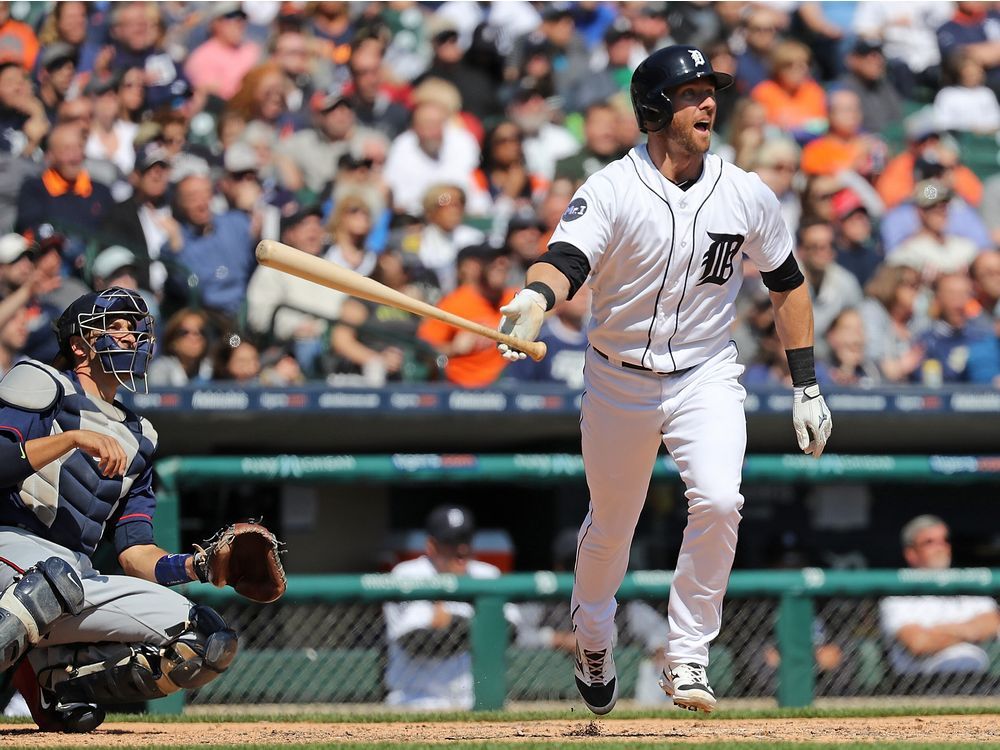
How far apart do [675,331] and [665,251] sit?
0.88 feet

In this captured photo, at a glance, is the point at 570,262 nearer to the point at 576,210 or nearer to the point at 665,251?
the point at 576,210

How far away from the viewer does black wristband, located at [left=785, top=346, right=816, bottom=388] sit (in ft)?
17.6

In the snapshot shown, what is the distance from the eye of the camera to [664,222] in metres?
4.98

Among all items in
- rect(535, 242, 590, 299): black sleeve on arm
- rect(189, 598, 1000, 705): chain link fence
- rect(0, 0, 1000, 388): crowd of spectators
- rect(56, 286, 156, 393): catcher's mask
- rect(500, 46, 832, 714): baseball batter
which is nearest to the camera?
rect(535, 242, 590, 299): black sleeve on arm

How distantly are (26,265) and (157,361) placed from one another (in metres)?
0.79

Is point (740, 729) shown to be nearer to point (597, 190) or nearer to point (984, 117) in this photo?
point (597, 190)

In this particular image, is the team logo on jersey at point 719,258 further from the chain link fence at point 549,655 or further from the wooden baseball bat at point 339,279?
the chain link fence at point 549,655

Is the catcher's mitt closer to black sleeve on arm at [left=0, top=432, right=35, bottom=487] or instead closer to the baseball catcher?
the baseball catcher

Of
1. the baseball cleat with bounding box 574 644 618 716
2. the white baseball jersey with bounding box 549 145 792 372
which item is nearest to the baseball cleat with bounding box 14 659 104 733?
the baseball cleat with bounding box 574 644 618 716

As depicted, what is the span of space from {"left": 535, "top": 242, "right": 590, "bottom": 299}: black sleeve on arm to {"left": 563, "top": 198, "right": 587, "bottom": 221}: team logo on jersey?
0.39ft

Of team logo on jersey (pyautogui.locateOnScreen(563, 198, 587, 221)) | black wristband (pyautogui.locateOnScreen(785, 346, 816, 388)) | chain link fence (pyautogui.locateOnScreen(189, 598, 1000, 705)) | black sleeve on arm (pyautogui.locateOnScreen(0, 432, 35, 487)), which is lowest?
chain link fence (pyautogui.locateOnScreen(189, 598, 1000, 705))

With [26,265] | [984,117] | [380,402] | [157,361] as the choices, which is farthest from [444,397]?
[984,117]

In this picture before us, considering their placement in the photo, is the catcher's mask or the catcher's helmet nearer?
the catcher's helmet

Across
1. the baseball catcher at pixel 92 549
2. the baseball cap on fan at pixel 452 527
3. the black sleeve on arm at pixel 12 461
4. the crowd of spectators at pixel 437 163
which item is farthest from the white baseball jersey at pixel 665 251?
the crowd of spectators at pixel 437 163
